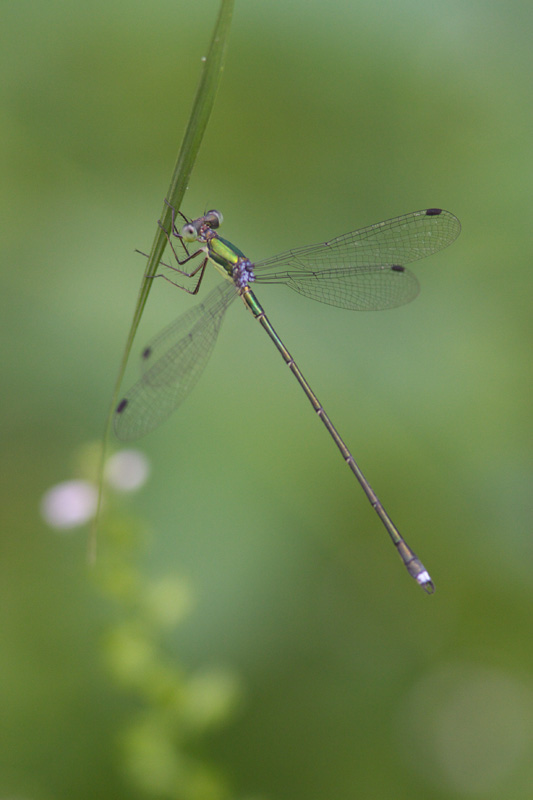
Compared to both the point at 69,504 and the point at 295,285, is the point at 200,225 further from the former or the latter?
the point at 69,504

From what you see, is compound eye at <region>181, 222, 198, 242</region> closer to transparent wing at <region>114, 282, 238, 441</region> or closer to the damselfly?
the damselfly

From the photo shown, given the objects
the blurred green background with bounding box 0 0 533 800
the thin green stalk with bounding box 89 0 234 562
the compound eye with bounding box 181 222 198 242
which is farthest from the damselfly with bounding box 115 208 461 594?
the thin green stalk with bounding box 89 0 234 562

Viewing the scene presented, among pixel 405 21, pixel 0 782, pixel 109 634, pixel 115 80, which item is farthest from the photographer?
pixel 405 21

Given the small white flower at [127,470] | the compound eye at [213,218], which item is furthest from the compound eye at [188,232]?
the small white flower at [127,470]

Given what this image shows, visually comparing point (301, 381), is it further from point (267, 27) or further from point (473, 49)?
point (473, 49)

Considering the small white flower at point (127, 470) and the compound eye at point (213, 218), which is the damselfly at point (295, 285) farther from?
the small white flower at point (127, 470)

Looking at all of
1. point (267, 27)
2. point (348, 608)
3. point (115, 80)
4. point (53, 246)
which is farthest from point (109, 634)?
point (267, 27)
